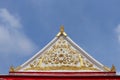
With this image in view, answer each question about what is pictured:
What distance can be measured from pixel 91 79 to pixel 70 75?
758 mm

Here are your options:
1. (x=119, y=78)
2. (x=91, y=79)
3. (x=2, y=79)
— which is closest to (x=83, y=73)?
(x=91, y=79)

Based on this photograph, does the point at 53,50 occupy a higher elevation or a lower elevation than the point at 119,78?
higher

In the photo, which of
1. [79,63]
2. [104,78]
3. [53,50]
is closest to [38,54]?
[53,50]

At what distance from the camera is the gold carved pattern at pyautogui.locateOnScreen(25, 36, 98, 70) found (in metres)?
14.9

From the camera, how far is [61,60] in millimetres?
15266

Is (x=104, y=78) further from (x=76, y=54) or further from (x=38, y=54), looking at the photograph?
(x=38, y=54)

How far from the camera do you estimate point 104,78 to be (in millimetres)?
14336

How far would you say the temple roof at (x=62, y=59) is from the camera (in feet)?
48.7

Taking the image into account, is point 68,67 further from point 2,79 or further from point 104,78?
point 2,79

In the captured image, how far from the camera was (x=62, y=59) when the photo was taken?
603 inches

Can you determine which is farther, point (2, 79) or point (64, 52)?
point (64, 52)

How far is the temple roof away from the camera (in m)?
14.8

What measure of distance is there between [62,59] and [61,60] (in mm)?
65

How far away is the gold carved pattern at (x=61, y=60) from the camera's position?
14930mm
